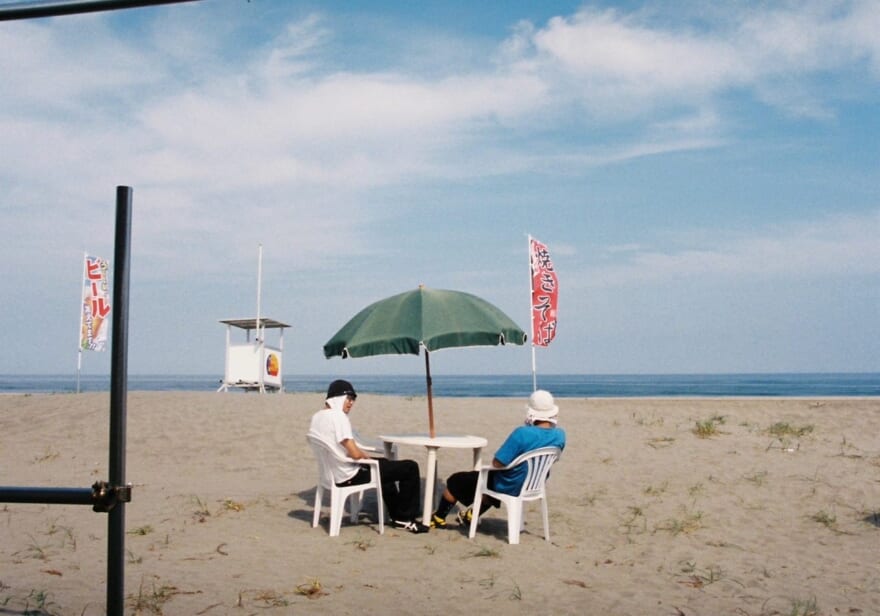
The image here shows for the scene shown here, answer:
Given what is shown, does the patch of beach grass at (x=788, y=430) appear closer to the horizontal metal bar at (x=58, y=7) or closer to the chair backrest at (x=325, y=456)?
the chair backrest at (x=325, y=456)

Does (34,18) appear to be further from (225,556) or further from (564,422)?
(564,422)

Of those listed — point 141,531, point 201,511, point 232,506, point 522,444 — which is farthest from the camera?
point 232,506

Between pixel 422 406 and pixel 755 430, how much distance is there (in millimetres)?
5984

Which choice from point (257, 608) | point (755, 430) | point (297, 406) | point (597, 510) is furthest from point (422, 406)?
point (257, 608)

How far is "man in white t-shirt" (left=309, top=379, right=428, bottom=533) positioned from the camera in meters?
6.83

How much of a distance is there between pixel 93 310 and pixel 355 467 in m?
15.3

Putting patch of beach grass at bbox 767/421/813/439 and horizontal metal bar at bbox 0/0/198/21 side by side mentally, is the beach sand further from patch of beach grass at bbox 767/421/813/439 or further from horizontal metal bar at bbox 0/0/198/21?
horizontal metal bar at bbox 0/0/198/21

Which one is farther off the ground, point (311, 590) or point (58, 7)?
point (58, 7)

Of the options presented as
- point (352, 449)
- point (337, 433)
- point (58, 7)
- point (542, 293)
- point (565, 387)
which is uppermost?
point (542, 293)

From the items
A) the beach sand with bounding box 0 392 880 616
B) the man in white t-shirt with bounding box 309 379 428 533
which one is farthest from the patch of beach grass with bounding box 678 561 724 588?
the man in white t-shirt with bounding box 309 379 428 533

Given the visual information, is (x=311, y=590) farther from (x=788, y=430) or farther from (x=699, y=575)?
(x=788, y=430)

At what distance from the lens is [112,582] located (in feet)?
7.86

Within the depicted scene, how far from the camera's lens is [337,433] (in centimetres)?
681

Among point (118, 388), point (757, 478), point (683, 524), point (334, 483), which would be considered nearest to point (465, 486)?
point (334, 483)
